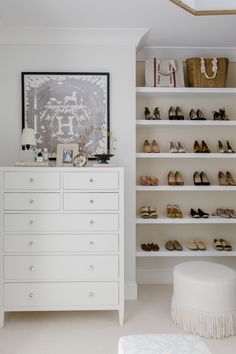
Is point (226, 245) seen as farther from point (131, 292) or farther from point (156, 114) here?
point (156, 114)

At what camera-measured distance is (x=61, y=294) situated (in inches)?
122

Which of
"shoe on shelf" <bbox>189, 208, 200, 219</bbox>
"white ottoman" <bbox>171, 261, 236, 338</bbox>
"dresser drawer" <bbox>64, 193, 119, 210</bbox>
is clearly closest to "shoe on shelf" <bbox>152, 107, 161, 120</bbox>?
"shoe on shelf" <bbox>189, 208, 200, 219</bbox>

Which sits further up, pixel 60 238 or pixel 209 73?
pixel 209 73

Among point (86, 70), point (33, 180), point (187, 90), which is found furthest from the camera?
point (187, 90)

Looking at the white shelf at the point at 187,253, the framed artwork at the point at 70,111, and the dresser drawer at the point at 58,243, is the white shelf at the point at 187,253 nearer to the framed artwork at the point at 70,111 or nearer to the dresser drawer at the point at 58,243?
the dresser drawer at the point at 58,243

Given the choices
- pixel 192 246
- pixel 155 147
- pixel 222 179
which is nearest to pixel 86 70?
pixel 155 147

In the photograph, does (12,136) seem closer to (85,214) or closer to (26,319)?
(85,214)

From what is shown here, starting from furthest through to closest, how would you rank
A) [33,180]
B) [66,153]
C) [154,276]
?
1. [154,276]
2. [66,153]
3. [33,180]

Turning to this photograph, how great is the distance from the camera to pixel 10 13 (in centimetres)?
315

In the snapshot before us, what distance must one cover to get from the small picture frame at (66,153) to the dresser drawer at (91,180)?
0.42 metres

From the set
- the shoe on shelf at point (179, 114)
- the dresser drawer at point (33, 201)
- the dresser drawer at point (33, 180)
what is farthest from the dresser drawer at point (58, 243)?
the shoe on shelf at point (179, 114)

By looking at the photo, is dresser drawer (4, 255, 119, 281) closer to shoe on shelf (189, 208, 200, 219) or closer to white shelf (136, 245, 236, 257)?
white shelf (136, 245, 236, 257)

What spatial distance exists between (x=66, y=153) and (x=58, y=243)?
0.85 m

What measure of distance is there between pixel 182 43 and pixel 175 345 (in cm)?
294
